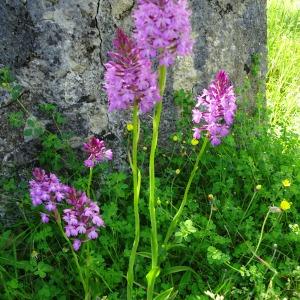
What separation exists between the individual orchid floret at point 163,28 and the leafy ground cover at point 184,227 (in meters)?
0.90

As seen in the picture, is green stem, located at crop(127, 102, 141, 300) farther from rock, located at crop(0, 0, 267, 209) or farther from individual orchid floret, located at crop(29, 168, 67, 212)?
rock, located at crop(0, 0, 267, 209)

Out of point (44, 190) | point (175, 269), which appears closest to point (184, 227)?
point (175, 269)

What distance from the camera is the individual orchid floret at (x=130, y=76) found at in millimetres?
1452

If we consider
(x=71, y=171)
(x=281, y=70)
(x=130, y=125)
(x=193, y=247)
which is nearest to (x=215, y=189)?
(x=193, y=247)

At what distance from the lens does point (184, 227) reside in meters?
2.07

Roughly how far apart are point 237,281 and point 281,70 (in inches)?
103

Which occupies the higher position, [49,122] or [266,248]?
[49,122]

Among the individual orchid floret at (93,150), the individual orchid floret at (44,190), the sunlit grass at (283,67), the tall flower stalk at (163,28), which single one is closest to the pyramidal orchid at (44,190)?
the individual orchid floret at (44,190)

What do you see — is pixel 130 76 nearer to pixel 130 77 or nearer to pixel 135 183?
pixel 130 77

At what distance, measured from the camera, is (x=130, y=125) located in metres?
2.54

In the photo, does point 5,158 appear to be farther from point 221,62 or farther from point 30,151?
point 221,62

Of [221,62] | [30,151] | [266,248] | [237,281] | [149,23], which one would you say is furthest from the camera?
[221,62]

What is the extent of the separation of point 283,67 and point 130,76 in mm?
3225

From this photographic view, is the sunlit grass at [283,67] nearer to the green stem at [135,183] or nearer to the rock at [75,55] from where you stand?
the rock at [75,55]
